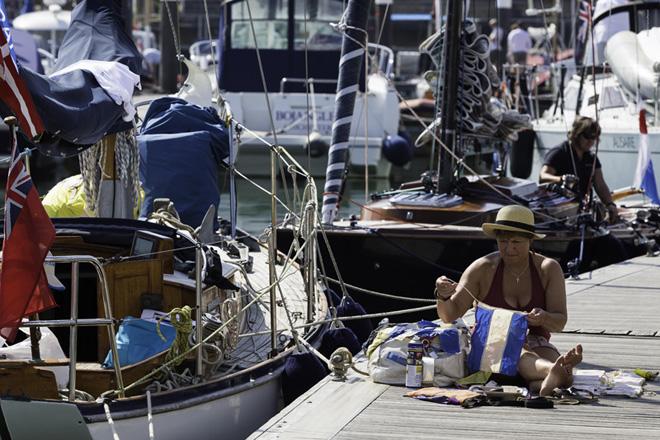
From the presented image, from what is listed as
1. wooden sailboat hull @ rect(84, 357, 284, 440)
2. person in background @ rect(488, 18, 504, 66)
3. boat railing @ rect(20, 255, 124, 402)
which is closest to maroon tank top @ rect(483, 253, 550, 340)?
wooden sailboat hull @ rect(84, 357, 284, 440)

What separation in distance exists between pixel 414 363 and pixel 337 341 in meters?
1.48

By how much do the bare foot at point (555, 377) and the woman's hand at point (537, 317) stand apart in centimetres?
24

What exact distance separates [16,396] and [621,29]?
17.0 metres

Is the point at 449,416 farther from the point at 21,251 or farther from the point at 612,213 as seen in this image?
the point at 612,213

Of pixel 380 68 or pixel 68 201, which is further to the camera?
pixel 380 68

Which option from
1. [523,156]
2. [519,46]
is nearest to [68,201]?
[523,156]

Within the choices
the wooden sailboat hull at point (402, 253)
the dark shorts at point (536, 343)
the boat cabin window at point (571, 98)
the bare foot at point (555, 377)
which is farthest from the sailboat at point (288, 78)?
the bare foot at point (555, 377)

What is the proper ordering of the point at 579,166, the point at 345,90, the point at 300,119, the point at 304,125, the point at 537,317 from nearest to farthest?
the point at 537,317
the point at 345,90
the point at 579,166
the point at 300,119
the point at 304,125

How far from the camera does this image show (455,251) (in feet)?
34.7

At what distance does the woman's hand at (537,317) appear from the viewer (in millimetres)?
6152

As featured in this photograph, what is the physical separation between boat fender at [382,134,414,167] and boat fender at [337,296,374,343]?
559 inches

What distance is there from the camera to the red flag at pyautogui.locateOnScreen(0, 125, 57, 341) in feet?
17.4

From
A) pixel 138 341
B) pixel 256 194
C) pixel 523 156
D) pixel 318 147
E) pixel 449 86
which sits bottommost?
pixel 256 194

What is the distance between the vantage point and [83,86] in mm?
6840
